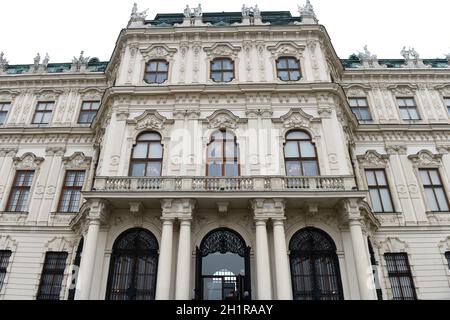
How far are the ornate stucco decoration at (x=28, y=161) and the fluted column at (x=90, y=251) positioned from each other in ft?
23.0

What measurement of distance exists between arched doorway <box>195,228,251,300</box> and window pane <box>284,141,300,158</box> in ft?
14.8

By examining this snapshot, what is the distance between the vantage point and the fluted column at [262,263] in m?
13.0

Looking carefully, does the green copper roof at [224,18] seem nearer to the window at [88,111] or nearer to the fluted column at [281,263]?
the window at [88,111]

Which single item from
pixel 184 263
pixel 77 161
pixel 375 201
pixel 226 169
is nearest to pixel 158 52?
pixel 77 161

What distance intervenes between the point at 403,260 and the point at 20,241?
1915 centimetres

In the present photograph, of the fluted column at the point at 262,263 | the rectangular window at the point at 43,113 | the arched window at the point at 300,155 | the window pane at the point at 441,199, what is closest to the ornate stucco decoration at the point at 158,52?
the rectangular window at the point at 43,113

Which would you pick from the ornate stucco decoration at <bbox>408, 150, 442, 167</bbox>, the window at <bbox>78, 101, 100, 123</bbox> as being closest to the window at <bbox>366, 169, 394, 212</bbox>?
the ornate stucco decoration at <bbox>408, 150, 442, 167</bbox>

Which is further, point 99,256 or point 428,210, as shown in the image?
point 428,210

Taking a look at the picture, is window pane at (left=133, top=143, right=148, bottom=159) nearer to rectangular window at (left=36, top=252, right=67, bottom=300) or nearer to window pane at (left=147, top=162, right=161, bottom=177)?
window pane at (left=147, top=162, right=161, bottom=177)

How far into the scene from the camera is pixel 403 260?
56.3ft

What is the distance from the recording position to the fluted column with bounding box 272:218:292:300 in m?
13.1
